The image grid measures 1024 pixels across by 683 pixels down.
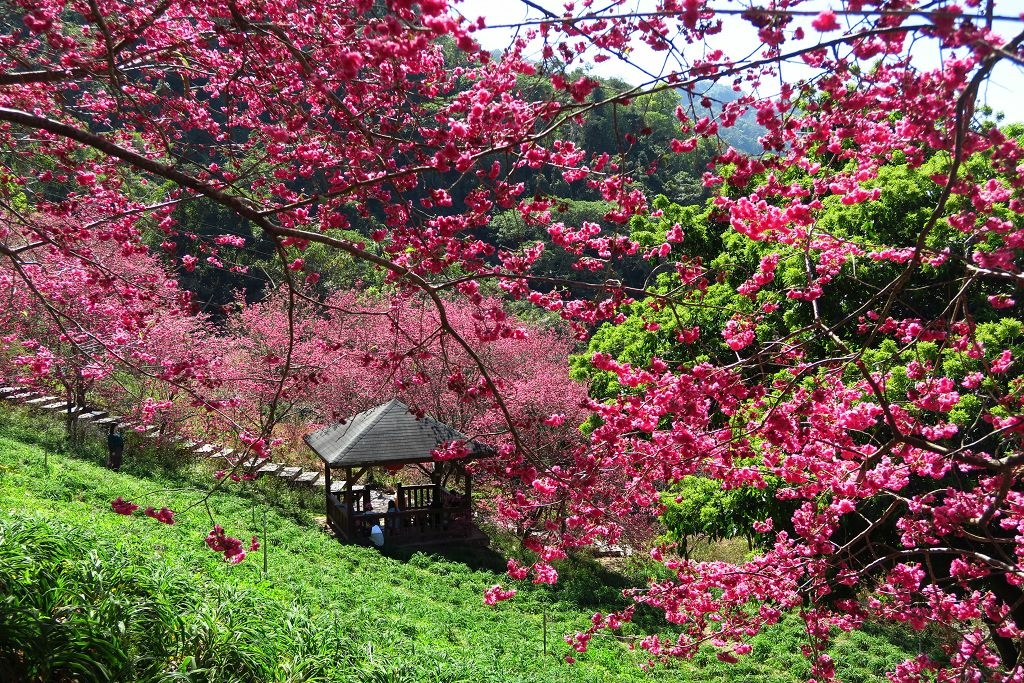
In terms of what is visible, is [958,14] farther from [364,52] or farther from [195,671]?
[195,671]

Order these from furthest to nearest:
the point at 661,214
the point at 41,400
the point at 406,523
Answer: the point at 41,400, the point at 406,523, the point at 661,214

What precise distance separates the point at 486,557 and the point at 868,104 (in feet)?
35.8

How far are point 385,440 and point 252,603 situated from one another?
824 cm

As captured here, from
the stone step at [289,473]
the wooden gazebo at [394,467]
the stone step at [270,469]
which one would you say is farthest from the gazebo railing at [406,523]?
the stone step at [289,473]

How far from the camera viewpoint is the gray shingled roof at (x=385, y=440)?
13000mm

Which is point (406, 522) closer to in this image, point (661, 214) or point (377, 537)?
point (377, 537)

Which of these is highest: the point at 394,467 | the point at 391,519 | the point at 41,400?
the point at 41,400

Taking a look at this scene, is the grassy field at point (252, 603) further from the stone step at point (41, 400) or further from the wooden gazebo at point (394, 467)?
the stone step at point (41, 400)

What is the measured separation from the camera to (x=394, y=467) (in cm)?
1316

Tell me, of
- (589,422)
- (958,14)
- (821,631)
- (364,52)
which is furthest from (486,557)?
(958,14)

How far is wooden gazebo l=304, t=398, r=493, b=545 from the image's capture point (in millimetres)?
13125

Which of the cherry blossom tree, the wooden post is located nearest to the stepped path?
the wooden post

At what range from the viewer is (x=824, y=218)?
9023 millimetres

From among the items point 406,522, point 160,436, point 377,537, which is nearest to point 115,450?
point 160,436
